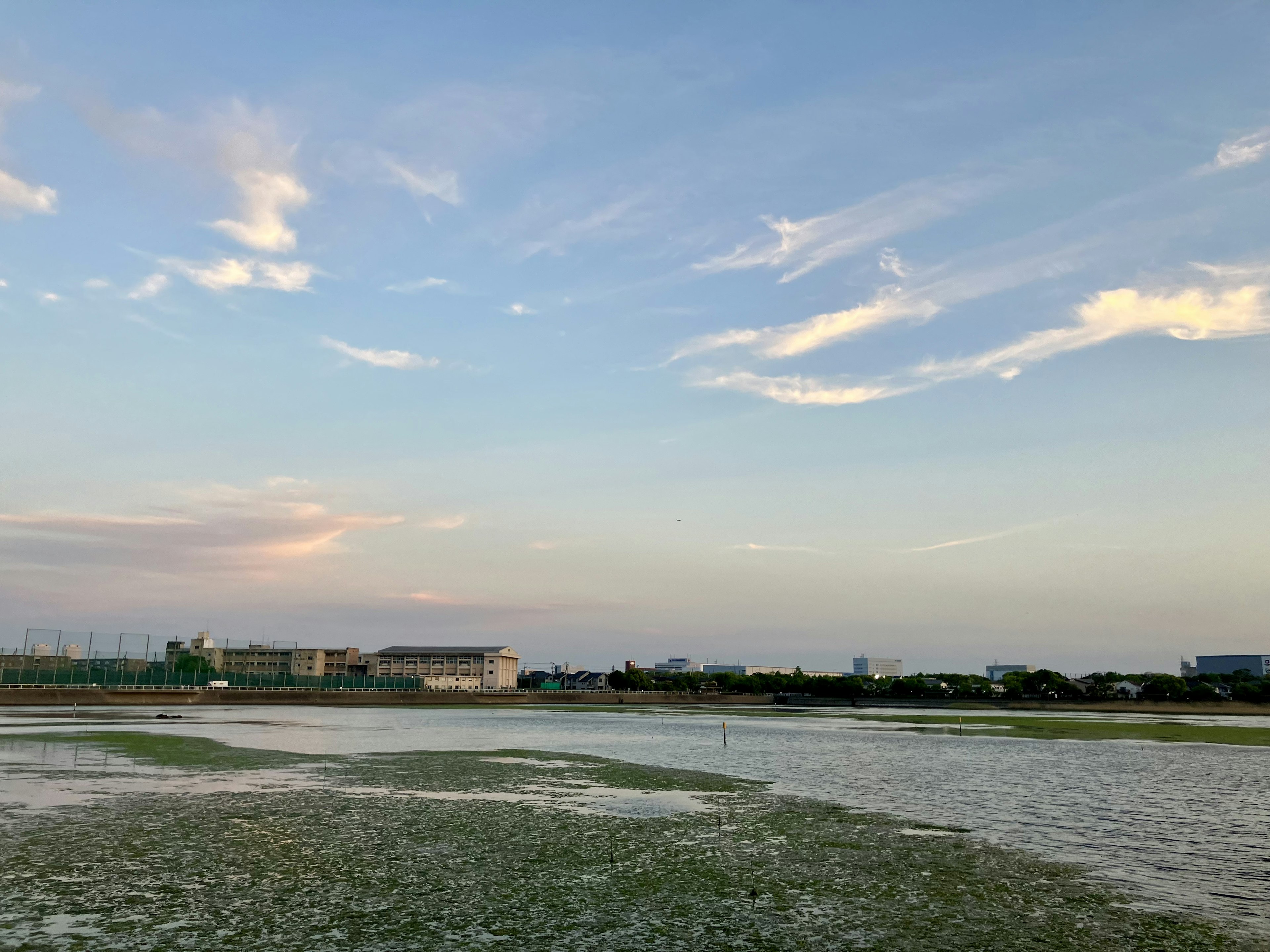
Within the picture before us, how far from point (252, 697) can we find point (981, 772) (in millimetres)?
142999

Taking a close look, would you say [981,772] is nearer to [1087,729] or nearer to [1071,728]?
[1087,729]

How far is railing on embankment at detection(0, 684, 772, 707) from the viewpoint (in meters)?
125

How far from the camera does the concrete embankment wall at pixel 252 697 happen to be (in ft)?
408

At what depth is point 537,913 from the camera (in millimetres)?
19188

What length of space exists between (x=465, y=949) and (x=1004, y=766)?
45065mm

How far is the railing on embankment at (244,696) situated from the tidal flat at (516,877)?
103977 mm

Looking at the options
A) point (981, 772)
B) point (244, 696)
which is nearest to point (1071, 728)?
point (981, 772)

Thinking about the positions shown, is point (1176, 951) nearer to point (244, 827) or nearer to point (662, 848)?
point (662, 848)

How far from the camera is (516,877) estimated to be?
22.4 meters

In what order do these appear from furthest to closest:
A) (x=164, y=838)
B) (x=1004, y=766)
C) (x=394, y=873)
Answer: (x=1004, y=766)
(x=164, y=838)
(x=394, y=873)

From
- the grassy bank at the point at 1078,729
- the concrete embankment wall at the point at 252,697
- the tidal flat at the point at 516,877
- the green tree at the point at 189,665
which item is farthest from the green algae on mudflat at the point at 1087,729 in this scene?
the green tree at the point at 189,665

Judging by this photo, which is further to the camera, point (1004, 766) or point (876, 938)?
point (1004, 766)

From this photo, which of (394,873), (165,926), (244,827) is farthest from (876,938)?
(244,827)

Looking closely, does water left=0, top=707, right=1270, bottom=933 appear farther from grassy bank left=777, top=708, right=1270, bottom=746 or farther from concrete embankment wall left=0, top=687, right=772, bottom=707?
concrete embankment wall left=0, top=687, right=772, bottom=707
